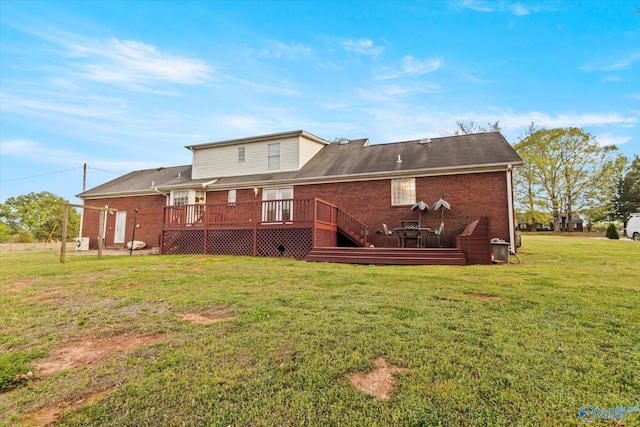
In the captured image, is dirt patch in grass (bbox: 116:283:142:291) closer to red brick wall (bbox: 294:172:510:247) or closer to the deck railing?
the deck railing

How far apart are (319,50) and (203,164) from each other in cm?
892

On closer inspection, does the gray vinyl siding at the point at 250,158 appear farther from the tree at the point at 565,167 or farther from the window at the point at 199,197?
the tree at the point at 565,167

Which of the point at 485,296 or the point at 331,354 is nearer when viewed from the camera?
the point at 331,354

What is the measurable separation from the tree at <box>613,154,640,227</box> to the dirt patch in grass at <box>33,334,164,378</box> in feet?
168

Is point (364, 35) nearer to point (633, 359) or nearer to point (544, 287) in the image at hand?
point (544, 287)

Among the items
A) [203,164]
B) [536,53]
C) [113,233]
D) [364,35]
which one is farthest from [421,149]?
[113,233]

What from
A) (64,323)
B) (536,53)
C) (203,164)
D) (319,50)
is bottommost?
(64,323)

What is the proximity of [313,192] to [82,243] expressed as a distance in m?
14.4

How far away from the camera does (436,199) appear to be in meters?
11.8

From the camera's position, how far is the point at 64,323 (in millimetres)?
3615

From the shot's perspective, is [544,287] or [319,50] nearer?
[544,287]

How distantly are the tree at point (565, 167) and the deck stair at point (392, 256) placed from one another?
85.9 ft

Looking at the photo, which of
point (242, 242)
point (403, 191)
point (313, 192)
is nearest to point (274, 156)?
point (313, 192)

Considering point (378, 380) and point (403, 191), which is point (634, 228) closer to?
point (403, 191)
